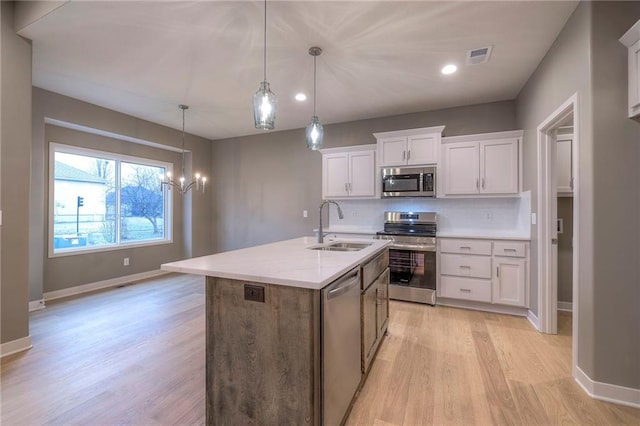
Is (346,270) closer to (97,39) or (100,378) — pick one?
(100,378)

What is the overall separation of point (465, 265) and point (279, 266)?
2.81m

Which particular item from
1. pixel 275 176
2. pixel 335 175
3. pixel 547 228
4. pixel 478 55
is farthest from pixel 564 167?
pixel 275 176

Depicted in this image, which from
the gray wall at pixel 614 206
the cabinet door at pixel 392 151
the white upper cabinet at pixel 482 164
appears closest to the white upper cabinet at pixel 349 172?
the cabinet door at pixel 392 151

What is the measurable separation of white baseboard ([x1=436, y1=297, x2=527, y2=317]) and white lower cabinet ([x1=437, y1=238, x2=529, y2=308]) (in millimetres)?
103

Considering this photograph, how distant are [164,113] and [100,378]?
12.0ft

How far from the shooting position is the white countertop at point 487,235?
129 inches

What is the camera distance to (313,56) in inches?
106

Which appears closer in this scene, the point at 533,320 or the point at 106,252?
the point at 533,320

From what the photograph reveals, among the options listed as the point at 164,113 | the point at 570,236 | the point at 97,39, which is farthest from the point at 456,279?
the point at 164,113

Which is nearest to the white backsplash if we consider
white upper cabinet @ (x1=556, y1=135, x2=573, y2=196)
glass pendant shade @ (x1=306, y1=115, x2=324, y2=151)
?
white upper cabinet @ (x1=556, y1=135, x2=573, y2=196)

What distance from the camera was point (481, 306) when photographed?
351 cm

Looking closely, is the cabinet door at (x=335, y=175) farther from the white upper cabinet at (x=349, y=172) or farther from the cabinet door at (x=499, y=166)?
the cabinet door at (x=499, y=166)

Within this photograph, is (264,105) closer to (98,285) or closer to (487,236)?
(487,236)

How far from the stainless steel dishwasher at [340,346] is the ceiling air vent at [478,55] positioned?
2337mm
